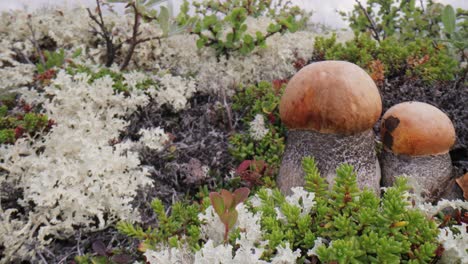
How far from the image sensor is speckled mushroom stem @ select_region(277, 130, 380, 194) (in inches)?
88.0

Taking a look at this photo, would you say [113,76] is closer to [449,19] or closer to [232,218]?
[232,218]

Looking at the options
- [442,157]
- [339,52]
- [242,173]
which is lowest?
[242,173]

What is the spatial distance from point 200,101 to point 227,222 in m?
2.00

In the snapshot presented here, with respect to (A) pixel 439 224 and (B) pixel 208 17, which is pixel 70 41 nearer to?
(B) pixel 208 17

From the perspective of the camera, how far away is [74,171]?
2.16 m

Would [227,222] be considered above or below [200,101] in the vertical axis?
above

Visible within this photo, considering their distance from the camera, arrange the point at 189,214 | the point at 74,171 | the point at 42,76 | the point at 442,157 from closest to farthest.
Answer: the point at 189,214 → the point at 74,171 → the point at 442,157 → the point at 42,76

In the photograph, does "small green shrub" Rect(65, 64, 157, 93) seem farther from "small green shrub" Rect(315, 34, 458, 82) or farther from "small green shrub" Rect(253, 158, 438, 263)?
"small green shrub" Rect(253, 158, 438, 263)

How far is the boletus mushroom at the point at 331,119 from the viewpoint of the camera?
209cm

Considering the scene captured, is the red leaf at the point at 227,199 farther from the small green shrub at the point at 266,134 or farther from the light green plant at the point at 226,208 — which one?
the small green shrub at the point at 266,134

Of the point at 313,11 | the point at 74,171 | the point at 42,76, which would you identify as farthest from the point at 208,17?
the point at 313,11

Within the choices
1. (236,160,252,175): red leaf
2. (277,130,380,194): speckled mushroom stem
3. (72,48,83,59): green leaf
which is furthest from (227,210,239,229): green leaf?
(72,48,83,59): green leaf

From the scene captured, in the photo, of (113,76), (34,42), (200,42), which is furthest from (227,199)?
(34,42)

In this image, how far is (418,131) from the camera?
228cm
